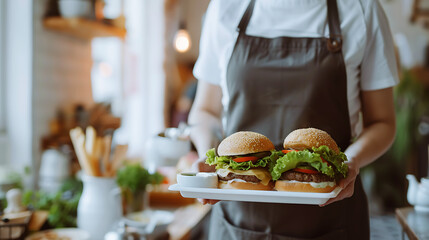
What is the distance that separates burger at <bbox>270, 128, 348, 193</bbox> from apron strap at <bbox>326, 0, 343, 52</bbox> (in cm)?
37

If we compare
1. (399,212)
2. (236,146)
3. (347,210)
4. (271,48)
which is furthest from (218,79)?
(399,212)

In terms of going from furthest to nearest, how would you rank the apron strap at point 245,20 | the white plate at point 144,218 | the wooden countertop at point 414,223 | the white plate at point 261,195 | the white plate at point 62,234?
the white plate at point 144,218, the white plate at point 62,234, the apron strap at point 245,20, the wooden countertop at point 414,223, the white plate at point 261,195

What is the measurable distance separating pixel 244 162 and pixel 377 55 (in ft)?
2.09

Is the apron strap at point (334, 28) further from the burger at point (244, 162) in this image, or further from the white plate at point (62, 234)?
the white plate at point (62, 234)

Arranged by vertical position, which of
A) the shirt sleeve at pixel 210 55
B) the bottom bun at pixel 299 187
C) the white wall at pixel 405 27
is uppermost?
the white wall at pixel 405 27

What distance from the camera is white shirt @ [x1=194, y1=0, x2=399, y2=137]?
1.57m

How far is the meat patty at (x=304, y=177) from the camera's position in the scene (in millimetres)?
1300

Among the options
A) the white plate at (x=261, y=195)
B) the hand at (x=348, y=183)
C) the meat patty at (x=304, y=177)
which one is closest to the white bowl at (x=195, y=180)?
the white plate at (x=261, y=195)

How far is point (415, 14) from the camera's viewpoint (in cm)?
529

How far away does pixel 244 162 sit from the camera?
4.50 feet

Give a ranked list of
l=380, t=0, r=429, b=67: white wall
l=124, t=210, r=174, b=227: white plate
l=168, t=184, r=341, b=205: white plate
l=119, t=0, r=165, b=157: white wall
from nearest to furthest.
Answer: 1. l=168, t=184, r=341, b=205: white plate
2. l=124, t=210, r=174, b=227: white plate
3. l=119, t=0, r=165, b=157: white wall
4. l=380, t=0, r=429, b=67: white wall

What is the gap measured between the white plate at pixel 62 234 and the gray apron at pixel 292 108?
0.75 m

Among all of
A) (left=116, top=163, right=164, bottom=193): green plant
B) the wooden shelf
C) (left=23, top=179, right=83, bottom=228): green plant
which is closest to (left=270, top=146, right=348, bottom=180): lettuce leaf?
(left=116, top=163, right=164, bottom=193): green plant

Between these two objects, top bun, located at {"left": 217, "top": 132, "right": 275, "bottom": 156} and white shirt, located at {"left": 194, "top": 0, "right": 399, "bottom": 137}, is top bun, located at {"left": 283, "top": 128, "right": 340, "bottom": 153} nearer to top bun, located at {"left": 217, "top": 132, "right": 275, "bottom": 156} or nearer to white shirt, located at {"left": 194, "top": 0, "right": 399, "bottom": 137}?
top bun, located at {"left": 217, "top": 132, "right": 275, "bottom": 156}
